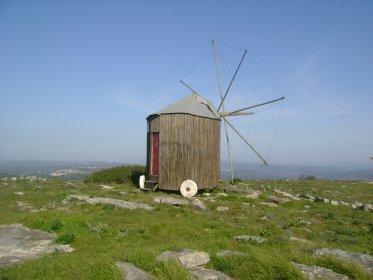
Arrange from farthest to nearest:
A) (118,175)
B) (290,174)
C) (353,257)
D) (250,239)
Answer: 1. (290,174)
2. (118,175)
3. (250,239)
4. (353,257)

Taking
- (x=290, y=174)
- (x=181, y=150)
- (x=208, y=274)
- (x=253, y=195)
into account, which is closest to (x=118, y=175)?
(x=181, y=150)

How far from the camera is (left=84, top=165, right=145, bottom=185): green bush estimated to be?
26.3 meters

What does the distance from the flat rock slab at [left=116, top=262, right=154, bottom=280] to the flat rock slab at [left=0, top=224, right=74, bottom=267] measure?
2.81 meters

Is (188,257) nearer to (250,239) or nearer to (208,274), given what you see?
(208,274)

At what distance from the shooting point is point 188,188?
19.4 meters

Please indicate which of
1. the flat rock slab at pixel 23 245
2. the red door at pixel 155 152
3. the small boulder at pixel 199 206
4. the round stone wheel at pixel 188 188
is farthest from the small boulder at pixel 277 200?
the flat rock slab at pixel 23 245

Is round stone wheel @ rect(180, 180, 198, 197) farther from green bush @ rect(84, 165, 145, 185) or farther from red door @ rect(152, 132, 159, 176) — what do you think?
green bush @ rect(84, 165, 145, 185)

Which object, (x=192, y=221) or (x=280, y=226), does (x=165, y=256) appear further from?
(x=280, y=226)

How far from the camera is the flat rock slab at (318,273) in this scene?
5.97 meters

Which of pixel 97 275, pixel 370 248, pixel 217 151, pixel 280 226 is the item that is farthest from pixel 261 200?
pixel 97 275

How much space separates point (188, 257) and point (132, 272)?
3.77 ft

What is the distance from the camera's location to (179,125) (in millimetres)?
19984

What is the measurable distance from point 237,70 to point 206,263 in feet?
65.2

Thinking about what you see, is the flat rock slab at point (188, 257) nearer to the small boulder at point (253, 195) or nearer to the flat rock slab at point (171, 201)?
the flat rock slab at point (171, 201)
